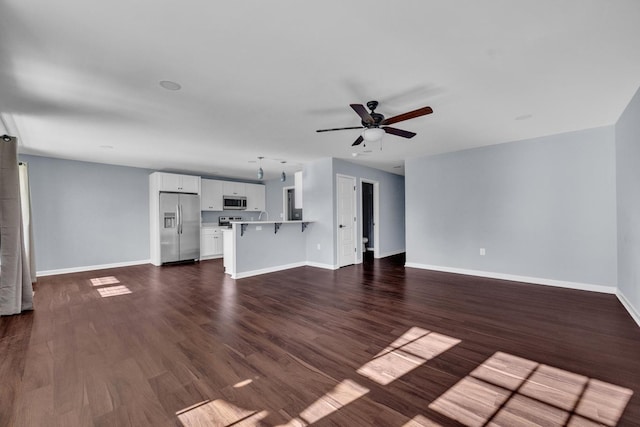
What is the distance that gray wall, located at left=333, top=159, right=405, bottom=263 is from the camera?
6758 mm

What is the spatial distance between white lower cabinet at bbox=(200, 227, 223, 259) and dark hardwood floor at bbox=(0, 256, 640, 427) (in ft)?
10.9

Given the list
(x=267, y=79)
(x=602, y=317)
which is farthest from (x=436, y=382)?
(x=267, y=79)

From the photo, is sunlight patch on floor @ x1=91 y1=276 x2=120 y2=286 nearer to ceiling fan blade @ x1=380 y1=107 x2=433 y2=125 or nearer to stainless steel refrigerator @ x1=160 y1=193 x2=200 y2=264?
stainless steel refrigerator @ x1=160 y1=193 x2=200 y2=264

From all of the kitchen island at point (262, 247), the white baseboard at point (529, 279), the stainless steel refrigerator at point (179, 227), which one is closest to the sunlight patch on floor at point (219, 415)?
the kitchen island at point (262, 247)

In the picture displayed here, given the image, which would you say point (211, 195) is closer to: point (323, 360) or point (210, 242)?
point (210, 242)

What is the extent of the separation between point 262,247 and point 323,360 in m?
3.63

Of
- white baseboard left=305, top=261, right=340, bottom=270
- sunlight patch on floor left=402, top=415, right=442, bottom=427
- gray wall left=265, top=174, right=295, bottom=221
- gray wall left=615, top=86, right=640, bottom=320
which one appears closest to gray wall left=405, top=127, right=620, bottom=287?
gray wall left=615, top=86, right=640, bottom=320

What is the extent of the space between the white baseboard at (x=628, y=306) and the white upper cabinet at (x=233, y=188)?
8235 mm

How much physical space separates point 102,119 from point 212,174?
14.8ft

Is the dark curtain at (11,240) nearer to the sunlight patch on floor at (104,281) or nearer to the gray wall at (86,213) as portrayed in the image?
the sunlight patch on floor at (104,281)

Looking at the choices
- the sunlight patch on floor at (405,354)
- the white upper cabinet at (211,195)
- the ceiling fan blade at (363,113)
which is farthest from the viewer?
the white upper cabinet at (211,195)

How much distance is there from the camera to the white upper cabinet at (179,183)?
6766 millimetres

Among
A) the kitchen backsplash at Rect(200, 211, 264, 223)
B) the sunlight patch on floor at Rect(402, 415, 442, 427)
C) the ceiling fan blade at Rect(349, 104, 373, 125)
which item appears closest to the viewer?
the sunlight patch on floor at Rect(402, 415, 442, 427)

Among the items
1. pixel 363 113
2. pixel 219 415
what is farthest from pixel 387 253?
pixel 219 415
